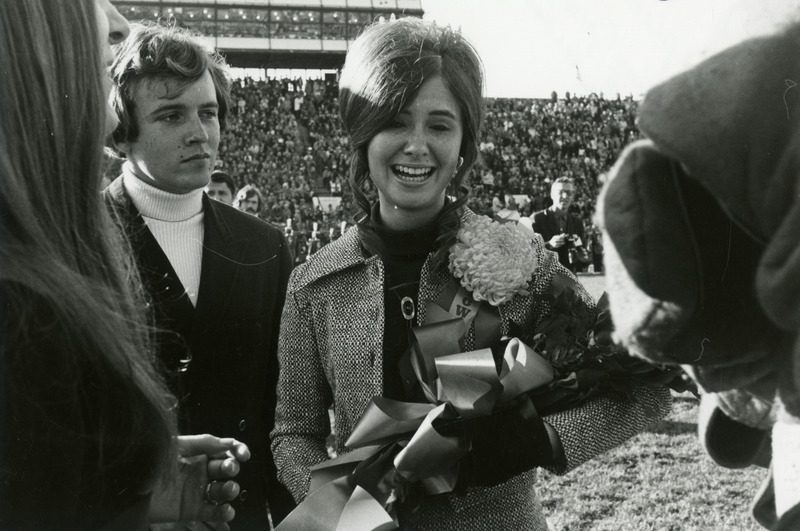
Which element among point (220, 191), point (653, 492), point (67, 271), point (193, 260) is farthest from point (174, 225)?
point (220, 191)

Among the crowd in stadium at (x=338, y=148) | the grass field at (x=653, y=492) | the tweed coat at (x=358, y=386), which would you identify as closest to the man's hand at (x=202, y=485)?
the tweed coat at (x=358, y=386)

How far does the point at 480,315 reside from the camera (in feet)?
6.62

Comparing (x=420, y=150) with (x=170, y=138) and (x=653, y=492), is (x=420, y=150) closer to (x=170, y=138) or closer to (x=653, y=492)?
(x=170, y=138)

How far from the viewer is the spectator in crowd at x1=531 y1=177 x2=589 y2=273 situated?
6.46 m

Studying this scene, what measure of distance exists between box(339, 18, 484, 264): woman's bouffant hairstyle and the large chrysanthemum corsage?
0.25ft

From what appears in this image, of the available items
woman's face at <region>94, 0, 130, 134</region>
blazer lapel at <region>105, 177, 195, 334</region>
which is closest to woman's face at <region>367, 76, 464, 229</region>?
woman's face at <region>94, 0, 130, 134</region>

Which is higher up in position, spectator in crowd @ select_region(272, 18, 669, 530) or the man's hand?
spectator in crowd @ select_region(272, 18, 669, 530)

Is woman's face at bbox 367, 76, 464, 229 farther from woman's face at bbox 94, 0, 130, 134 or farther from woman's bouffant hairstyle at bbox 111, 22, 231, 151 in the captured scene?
woman's bouffant hairstyle at bbox 111, 22, 231, 151

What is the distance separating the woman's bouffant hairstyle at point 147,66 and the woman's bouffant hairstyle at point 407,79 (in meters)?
0.77

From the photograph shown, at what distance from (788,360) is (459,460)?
110 cm

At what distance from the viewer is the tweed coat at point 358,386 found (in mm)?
1840

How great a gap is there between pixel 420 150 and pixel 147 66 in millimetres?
1163

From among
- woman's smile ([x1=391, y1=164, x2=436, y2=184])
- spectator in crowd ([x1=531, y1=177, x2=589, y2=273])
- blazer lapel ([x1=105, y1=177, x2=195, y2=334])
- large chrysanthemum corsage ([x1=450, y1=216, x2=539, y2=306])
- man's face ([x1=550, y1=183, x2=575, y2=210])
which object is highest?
woman's smile ([x1=391, y1=164, x2=436, y2=184])

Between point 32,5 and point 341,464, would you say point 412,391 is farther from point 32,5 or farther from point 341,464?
point 32,5
